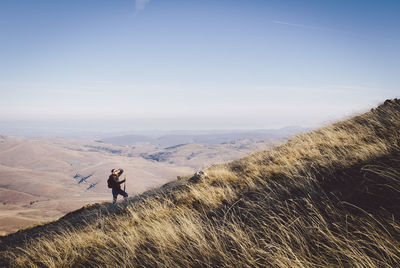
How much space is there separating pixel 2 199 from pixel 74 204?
7212 cm

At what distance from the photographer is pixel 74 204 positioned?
168m

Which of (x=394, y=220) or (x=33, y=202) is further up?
(x=394, y=220)

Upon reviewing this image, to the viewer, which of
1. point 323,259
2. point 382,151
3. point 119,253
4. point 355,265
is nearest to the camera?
point 355,265

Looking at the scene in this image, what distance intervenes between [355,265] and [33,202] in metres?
234

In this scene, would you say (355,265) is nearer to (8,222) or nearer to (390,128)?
(390,128)

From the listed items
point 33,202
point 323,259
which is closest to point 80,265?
point 323,259

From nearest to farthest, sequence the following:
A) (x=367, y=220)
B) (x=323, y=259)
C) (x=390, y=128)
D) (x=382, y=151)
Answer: (x=323, y=259), (x=367, y=220), (x=382, y=151), (x=390, y=128)

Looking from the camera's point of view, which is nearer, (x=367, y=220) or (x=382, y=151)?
(x=367, y=220)

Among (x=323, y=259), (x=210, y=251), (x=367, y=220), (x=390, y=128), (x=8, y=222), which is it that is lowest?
(x=8, y=222)

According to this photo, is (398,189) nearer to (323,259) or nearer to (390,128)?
(323,259)

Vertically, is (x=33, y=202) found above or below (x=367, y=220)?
below

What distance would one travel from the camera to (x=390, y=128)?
20.8 ft

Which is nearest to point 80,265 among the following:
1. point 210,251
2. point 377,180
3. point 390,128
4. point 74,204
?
point 210,251

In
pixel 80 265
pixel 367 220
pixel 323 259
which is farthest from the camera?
pixel 80 265
